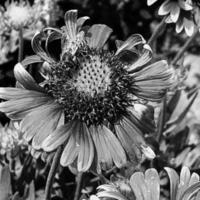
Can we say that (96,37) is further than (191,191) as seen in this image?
Yes

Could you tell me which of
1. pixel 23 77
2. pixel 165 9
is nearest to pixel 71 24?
pixel 23 77

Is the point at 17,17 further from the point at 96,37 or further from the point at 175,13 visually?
the point at 175,13

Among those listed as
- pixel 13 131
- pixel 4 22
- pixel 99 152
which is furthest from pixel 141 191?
pixel 4 22

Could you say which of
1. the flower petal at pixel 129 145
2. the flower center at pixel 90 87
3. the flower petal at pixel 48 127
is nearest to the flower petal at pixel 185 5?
the flower center at pixel 90 87

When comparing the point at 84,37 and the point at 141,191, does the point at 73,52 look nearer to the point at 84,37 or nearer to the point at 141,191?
the point at 84,37

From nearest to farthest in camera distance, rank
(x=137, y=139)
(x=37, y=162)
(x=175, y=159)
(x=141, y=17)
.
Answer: (x=137, y=139) < (x=37, y=162) < (x=175, y=159) < (x=141, y=17)

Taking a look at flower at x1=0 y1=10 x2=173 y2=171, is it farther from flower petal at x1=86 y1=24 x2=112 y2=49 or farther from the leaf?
the leaf

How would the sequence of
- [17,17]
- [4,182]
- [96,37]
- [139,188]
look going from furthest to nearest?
[17,17]
[96,37]
[4,182]
[139,188]

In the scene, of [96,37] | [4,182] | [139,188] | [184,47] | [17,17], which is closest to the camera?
[139,188]
